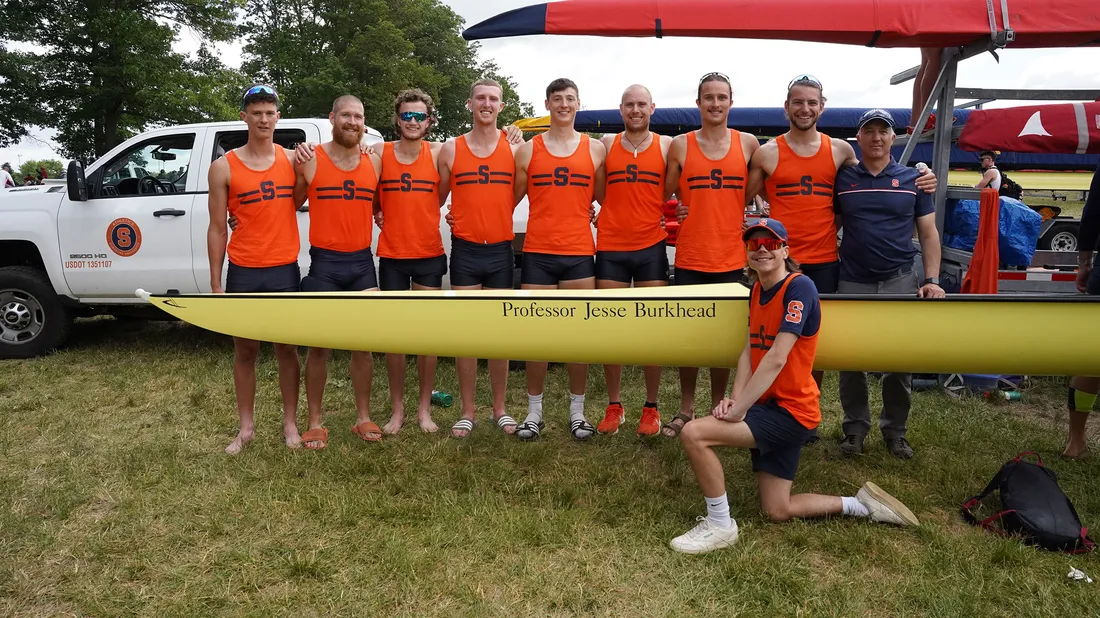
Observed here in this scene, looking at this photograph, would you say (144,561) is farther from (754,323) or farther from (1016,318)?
(1016,318)

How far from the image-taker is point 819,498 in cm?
287

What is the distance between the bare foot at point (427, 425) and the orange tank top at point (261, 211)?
3.82 feet

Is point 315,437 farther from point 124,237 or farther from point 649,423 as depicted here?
point 124,237

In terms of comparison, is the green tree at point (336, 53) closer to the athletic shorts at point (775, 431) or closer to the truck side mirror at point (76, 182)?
the truck side mirror at point (76, 182)

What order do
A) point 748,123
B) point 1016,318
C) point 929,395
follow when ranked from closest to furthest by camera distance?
point 1016,318, point 929,395, point 748,123

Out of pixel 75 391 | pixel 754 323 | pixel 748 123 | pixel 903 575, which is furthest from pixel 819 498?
pixel 748 123

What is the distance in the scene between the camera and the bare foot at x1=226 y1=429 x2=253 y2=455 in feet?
12.0

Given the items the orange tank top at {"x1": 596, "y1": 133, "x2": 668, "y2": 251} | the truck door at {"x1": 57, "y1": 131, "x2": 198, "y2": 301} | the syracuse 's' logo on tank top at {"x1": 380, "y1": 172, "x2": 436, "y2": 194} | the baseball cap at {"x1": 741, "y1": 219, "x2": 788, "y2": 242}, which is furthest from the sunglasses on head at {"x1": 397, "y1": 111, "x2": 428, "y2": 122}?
the truck door at {"x1": 57, "y1": 131, "x2": 198, "y2": 301}

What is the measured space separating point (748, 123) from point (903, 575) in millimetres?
11270

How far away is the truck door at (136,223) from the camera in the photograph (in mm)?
5223

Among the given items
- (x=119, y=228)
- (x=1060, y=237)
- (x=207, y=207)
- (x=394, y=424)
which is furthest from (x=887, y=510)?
(x=1060, y=237)

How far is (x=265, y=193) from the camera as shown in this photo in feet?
11.2

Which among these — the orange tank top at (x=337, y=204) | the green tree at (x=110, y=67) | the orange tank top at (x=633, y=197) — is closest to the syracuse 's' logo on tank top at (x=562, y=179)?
the orange tank top at (x=633, y=197)

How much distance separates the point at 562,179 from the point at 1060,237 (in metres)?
9.20
